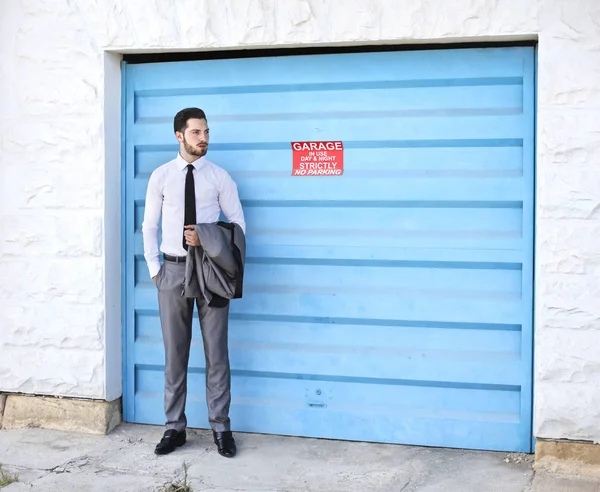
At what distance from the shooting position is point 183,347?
17.6 ft

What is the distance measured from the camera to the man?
5.24m

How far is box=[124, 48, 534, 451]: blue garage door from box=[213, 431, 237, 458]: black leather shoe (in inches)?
15.0

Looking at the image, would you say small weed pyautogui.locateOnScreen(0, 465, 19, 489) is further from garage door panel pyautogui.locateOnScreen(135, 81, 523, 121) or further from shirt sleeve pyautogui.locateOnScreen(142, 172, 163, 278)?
garage door panel pyautogui.locateOnScreen(135, 81, 523, 121)

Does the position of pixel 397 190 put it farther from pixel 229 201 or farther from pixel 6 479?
pixel 6 479

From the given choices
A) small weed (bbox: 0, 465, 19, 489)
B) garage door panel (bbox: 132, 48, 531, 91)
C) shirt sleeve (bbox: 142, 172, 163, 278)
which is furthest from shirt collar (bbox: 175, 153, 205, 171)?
small weed (bbox: 0, 465, 19, 489)

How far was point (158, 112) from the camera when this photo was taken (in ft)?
18.9

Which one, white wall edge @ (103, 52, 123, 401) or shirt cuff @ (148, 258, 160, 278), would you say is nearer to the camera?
shirt cuff @ (148, 258, 160, 278)

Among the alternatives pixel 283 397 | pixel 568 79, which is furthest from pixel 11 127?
pixel 568 79

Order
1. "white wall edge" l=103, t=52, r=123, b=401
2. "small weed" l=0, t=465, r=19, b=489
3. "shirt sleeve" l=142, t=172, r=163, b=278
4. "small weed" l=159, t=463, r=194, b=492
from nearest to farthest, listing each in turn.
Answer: "small weed" l=159, t=463, r=194, b=492, "small weed" l=0, t=465, r=19, b=489, "shirt sleeve" l=142, t=172, r=163, b=278, "white wall edge" l=103, t=52, r=123, b=401

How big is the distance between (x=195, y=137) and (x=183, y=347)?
1284 millimetres

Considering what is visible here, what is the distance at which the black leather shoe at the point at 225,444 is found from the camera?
5227mm

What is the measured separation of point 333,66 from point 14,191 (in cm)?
228

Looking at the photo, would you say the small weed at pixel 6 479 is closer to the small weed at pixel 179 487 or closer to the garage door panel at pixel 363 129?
the small weed at pixel 179 487

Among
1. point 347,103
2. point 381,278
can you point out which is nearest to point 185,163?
point 347,103
